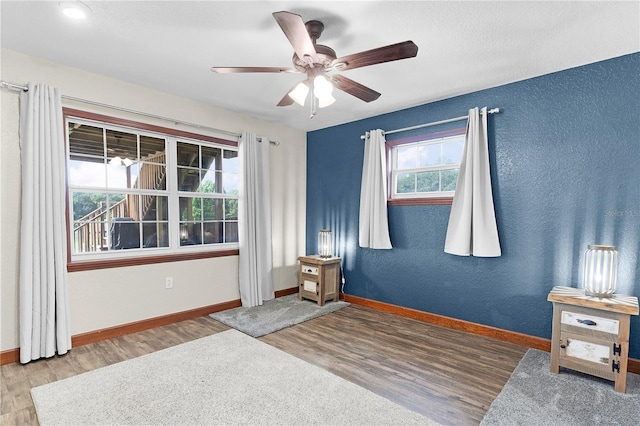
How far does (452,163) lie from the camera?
353 centimetres

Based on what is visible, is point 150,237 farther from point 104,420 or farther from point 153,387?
point 104,420

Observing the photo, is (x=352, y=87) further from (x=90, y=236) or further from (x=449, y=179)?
(x=90, y=236)

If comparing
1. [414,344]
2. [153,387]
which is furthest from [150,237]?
[414,344]

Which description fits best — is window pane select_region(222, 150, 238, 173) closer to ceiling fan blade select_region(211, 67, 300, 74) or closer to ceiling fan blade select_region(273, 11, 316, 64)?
ceiling fan blade select_region(211, 67, 300, 74)

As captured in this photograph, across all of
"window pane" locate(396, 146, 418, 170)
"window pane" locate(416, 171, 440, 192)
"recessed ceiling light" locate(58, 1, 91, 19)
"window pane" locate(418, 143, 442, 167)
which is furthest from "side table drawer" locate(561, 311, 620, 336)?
"recessed ceiling light" locate(58, 1, 91, 19)

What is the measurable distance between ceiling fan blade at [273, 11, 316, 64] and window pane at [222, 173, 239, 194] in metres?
2.43

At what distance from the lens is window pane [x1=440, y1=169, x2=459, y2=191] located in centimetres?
352

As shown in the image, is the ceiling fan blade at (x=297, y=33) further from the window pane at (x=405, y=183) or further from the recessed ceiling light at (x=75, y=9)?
the window pane at (x=405, y=183)

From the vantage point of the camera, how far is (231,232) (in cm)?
419

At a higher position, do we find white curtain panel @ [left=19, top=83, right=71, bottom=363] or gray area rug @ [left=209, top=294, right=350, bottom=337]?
white curtain panel @ [left=19, top=83, right=71, bottom=363]

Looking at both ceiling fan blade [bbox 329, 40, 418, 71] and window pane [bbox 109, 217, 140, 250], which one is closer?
ceiling fan blade [bbox 329, 40, 418, 71]

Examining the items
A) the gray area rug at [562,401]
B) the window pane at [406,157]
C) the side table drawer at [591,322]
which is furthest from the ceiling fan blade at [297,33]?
the side table drawer at [591,322]

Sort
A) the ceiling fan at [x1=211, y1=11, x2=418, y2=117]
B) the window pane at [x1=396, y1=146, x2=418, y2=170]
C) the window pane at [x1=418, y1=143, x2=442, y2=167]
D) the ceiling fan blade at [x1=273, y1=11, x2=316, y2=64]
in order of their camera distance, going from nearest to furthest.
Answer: the ceiling fan blade at [x1=273, y1=11, x2=316, y2=64] → the ceiling fan at [x1=211, y1=11, x2=418, y2=117] → the window pane at [x1=418, y1=143, x2=442, y2=167] → the window pane at [x1=396, y1=146, x2=418, y2=170]

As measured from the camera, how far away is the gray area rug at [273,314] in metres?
3.35
